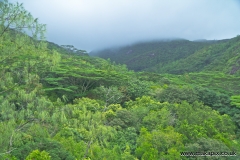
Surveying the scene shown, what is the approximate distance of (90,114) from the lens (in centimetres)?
1425

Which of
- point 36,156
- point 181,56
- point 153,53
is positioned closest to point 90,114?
point 36,156

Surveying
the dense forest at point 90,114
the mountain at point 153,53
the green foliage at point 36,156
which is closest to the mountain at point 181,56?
the mountain at point 153,53

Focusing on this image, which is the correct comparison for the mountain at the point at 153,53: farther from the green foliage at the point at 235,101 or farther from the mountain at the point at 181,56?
the green foliage at the point at 235,101

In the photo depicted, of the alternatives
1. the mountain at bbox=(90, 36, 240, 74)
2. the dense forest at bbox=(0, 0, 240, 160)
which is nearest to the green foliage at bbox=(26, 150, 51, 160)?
the dense forest at bbox=(0, 0, 240, 160)

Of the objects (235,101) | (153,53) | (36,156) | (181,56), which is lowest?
(181,56)

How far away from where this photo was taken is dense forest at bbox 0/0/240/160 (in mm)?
7594

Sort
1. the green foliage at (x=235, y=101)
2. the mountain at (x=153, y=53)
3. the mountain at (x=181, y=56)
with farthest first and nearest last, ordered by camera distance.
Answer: the mountain at (x=153, y=53), the mountain at (x=181, y=56), the green foliage at (x=235, y=101)

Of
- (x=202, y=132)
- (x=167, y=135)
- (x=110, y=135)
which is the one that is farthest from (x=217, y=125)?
(x=110, y=135)

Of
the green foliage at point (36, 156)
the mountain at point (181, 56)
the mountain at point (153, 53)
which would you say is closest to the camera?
the green foliage at point (36, 156)

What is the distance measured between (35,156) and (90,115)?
172 inches

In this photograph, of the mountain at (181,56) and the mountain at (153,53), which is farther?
the mountain at (153,53)

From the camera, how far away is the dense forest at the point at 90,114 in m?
7.59

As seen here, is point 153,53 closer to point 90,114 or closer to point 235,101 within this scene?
point 235,101

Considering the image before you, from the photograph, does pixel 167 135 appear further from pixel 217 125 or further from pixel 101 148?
pixel 217 125
